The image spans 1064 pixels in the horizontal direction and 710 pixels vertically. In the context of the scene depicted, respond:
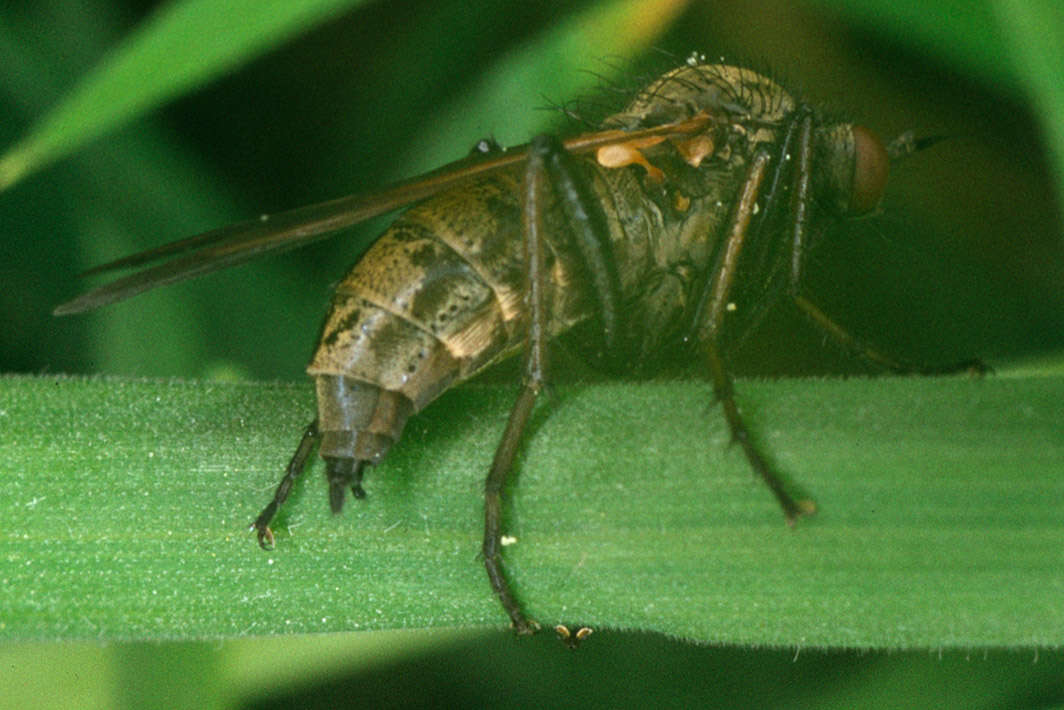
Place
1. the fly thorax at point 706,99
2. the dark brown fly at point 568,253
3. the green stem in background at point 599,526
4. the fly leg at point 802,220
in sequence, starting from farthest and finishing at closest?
the fly thorax at point 706,99, the fly leg at point 802,220, the dark brown fly at point 568,253, the green stem in background at point 599,526

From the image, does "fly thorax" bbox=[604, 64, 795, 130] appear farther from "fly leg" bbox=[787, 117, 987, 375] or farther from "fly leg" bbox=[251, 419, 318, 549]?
"fly leg" bbox=[251, 419, 318, 549]

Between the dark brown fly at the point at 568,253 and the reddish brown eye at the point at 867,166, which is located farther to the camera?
the reddish brown eye at the point at 867,166

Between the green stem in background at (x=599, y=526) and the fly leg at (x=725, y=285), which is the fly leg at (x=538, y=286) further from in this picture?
the fly leg at (x=725, y=285)

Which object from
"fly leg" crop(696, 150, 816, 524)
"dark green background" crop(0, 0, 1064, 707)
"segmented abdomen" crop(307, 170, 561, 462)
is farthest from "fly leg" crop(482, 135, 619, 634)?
"dark green background" crop(0, 0, 1064, 707)

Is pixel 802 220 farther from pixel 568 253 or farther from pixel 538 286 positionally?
pixel 538 286

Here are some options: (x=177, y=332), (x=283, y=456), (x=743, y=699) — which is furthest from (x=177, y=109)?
(x=743, y=699)

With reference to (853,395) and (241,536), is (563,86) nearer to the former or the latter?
(853,395)

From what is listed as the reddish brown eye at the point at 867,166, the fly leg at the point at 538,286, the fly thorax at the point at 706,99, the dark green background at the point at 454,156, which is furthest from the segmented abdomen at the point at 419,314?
the reddish brown eye at the point at 867,166
